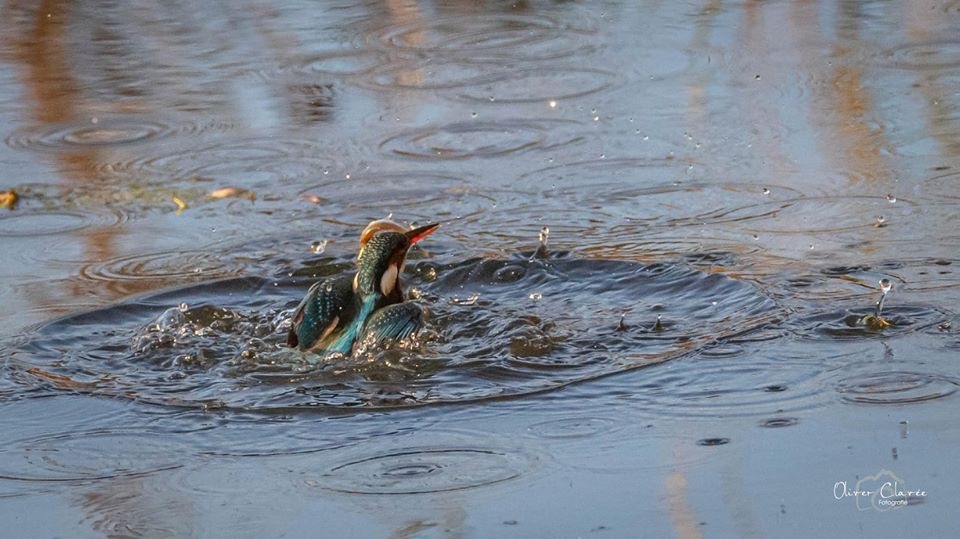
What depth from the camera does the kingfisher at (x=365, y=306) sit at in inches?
197

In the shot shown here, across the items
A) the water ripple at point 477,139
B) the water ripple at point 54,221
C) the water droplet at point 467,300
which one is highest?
the water ripple at point 54,221

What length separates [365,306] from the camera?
16.9 ft

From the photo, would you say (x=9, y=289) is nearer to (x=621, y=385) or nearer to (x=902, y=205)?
(x=621, y=385)

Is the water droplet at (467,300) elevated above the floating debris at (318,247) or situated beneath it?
situated beneath

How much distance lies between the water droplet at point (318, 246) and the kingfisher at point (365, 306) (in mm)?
620

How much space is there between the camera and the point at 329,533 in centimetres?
337

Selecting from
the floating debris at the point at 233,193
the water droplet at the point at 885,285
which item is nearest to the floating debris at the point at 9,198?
the floating debris at the point at 233,193

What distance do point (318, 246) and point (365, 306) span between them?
0.95m

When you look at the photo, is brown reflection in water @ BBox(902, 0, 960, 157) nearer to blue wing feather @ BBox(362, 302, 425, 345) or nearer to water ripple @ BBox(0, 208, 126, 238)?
blue wing feather @ BBox(362, 302, 425, 345)

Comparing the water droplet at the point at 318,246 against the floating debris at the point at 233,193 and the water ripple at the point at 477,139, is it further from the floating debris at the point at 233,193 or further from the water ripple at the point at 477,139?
the water ripple at the point at 477,139

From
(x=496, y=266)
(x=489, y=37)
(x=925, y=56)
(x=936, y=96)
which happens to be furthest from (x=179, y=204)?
(x=925, y=56)

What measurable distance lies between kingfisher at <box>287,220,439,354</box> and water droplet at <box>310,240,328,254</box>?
62cm

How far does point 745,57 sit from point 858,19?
105cm

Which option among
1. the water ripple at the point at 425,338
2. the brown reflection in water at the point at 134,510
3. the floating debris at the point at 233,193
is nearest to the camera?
the brown reflection in water at the point at 134,510
